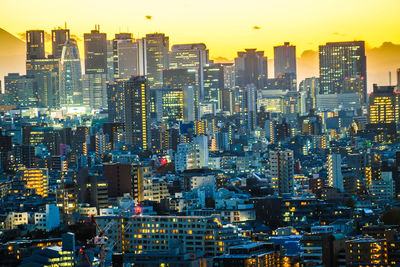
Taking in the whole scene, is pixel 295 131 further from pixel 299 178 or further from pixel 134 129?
pixel 299 178

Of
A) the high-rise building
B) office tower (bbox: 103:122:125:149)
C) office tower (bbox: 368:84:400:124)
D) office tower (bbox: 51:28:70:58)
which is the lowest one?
the high-rise building

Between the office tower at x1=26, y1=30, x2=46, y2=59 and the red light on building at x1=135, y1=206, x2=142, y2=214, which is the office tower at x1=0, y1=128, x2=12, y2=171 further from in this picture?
the office tower at x1=26, y1=30, x2=46, y2=59

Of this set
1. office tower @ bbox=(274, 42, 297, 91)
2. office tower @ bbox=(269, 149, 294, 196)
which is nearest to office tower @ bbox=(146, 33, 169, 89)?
office tower @ bbox=(274, 42, 297, 91)

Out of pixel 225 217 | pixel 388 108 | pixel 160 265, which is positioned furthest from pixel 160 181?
pixel 388 108

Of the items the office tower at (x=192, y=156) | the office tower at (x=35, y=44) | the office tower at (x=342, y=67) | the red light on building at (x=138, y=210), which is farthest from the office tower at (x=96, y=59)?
the red light on building at (x=138, y=210)

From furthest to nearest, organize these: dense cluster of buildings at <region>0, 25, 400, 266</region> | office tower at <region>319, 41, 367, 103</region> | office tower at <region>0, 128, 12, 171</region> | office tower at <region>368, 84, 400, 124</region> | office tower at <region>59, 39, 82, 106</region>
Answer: office tower at <region>319, 41, 367, 103</region>, office tower at <region>59, 39, 82, 106</region>, office tower at <region>368, 84, 400, 124</region>, office tower at <region>0, 128, 12, 171</region>, dense cluster of buildings at <region>0, 25, 400, 266</region>

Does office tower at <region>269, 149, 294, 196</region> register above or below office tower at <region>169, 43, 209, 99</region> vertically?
below

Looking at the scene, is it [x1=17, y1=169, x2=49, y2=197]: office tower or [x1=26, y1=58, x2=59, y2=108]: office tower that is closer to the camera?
[x1=17, y1=169, x2=49, y2=197]: office tower
